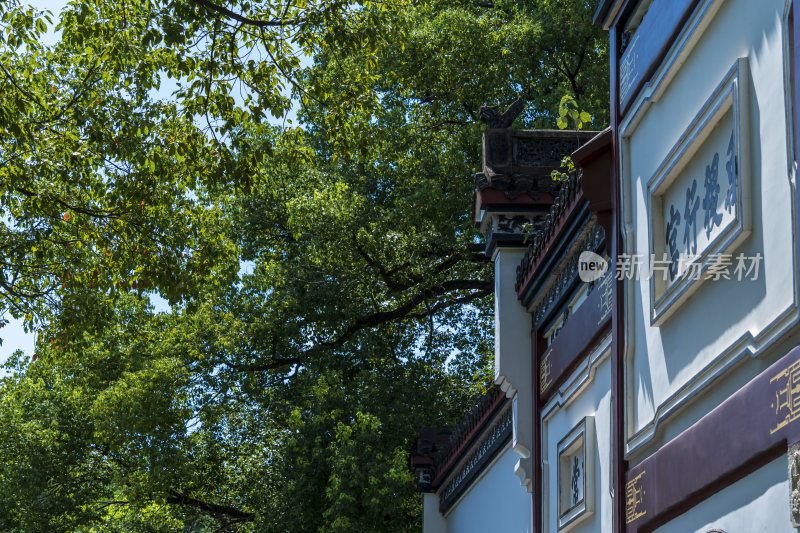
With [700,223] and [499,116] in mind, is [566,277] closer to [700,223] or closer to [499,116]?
[499,116]

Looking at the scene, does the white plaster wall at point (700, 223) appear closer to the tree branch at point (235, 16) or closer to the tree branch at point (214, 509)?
the tree branch at point (235, 16)

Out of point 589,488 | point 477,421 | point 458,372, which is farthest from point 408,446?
point 589,488

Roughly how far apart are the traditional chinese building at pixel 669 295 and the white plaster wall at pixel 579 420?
0.03m

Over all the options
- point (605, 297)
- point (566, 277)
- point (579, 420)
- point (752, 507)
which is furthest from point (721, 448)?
point (566, 277)

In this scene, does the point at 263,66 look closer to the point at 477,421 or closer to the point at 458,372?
the point at 477,421

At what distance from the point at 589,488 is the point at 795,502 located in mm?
3474

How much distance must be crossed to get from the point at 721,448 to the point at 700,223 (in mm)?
1132

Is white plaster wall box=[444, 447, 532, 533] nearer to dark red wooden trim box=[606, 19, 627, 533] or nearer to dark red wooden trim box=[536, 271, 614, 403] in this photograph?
dark red wooden trim box=[536, 271, 614, 403]

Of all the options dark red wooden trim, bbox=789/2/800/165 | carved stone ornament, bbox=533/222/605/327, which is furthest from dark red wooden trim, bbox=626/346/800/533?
carved stone ornament, bbox=533/222/605/327

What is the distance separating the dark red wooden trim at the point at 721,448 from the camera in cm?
358

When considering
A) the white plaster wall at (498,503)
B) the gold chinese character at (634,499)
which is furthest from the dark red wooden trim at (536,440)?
the gold chinese character at (634,499)

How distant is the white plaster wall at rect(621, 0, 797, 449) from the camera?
381 centimetres

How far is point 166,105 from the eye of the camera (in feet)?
31.2

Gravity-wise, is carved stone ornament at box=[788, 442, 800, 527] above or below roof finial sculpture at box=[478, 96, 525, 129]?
below
